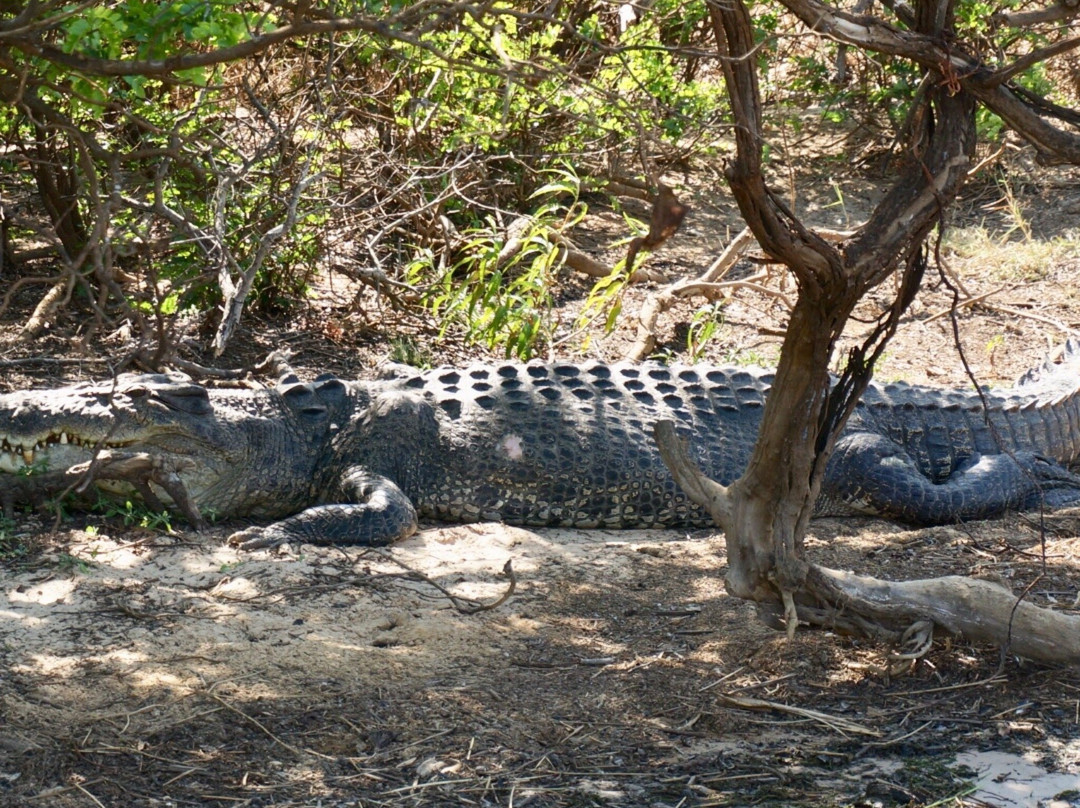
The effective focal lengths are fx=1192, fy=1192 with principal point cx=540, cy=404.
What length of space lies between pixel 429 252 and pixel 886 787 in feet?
19.3

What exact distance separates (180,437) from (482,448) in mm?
1485

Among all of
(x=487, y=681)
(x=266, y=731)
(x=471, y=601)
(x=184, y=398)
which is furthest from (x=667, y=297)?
(x=266, y=731)

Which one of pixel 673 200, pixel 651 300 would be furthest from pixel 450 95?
pixel 673 200

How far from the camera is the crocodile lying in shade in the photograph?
5418 mm

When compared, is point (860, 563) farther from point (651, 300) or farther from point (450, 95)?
point (450, 95)

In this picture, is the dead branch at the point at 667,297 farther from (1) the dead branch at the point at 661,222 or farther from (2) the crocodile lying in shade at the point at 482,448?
(1) the dead branch at the point at 661,222

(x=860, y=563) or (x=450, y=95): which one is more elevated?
(x=450, y=95)

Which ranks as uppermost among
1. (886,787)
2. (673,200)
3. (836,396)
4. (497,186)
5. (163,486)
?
(497,186)

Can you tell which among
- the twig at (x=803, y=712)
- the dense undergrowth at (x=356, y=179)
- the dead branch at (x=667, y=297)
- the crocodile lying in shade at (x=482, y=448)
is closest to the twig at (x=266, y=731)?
the twig at (x=803, y=712)

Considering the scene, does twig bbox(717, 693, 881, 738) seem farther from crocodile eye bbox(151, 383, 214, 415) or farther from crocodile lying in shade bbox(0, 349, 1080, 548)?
crocodile eye bbox(151, 383, 214, 415)

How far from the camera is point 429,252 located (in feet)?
27.6

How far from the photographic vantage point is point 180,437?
5.80 meters

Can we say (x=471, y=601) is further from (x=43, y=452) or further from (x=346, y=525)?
(x=43, y=452)

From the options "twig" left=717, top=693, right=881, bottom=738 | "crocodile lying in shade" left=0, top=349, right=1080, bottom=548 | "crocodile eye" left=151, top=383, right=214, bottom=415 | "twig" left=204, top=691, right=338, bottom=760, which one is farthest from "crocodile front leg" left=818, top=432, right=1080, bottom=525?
"twig" left=204, top=691, right=338, bottom=760
